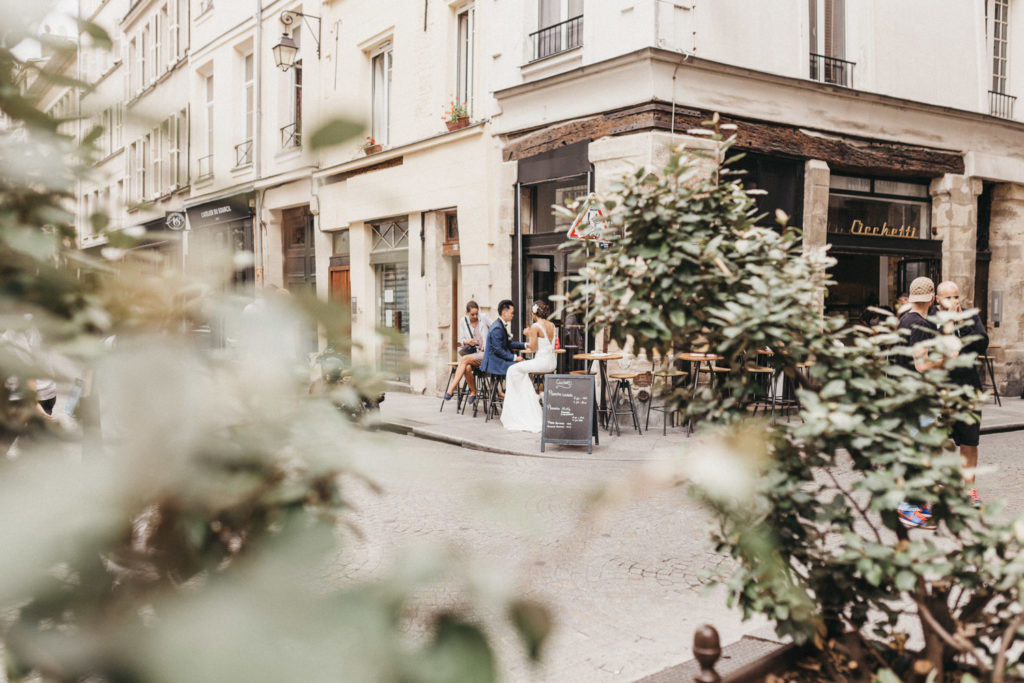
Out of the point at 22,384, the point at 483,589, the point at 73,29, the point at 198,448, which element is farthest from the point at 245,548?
the point at 73,29

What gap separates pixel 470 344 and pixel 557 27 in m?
4.92

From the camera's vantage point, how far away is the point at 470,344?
12.5 m

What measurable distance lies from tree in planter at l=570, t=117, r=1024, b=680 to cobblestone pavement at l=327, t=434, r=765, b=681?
298 mm

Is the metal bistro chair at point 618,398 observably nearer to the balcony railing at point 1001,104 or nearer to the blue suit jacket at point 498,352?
the blue suit jacket at point 498,352

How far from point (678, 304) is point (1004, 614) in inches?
51.2

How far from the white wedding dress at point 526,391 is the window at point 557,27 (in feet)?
14.2

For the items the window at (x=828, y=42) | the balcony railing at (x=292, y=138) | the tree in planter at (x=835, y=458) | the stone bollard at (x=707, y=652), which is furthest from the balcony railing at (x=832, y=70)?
the balcony railing at (x=292, y=138)

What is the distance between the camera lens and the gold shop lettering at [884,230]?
12.6m

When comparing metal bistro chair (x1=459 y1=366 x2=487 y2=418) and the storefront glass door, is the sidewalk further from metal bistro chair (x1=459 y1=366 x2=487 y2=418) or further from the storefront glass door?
the storefront glass door

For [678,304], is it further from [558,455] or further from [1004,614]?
[558,455]

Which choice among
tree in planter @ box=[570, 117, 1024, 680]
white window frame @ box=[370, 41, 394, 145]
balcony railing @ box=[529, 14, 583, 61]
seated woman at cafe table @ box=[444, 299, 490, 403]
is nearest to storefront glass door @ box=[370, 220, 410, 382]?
white window frame @ box=[370, 41, 394, 145]

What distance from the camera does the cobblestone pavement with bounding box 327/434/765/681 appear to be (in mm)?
826

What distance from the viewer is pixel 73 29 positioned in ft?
3.35

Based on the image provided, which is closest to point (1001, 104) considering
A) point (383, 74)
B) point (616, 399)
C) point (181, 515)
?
point (616, 399)
